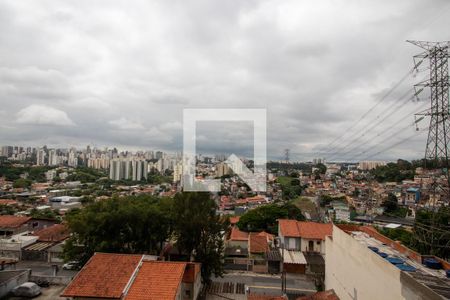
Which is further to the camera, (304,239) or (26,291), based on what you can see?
(304,239)

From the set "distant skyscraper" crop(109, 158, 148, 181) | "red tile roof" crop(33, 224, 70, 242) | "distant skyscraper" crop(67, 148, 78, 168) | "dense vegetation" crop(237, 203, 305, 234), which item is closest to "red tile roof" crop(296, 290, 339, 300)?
"dense vegetation" crop(237, 203, 305, 234)

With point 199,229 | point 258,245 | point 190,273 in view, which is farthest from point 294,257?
point 190,273

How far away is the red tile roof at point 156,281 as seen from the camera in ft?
20.5

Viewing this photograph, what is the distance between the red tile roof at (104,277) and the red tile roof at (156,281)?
0.24m

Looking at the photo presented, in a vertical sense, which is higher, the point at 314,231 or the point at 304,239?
the point at 314,231

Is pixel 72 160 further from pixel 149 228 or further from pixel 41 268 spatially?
pixel 149 228

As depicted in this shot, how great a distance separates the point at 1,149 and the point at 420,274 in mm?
102408

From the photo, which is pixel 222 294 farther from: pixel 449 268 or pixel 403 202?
pixel 403 202

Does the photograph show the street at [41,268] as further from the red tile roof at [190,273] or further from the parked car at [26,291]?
the red tile roof at [190,273]

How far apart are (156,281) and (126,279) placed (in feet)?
2.29

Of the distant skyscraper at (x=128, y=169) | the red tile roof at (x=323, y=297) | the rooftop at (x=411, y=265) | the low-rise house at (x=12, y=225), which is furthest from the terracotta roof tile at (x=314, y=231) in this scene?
the distant skyscraper at (x=128, y=169)

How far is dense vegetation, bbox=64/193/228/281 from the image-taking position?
927 centimetres

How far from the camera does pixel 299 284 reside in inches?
422

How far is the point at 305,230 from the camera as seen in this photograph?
13.8 metres
